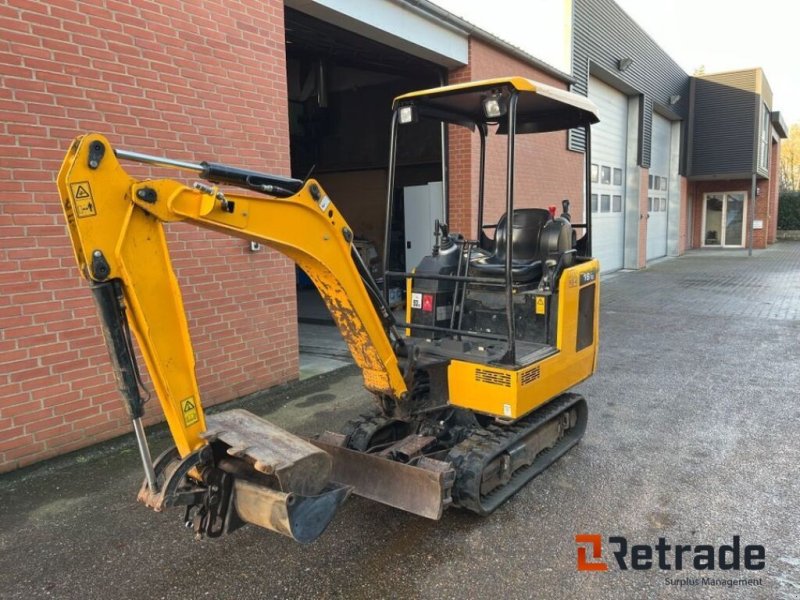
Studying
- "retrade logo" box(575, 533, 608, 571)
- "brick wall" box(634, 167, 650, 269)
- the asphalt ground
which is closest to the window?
"brick wall" box(634, 167, 650, 269)

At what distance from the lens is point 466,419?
4332 mm

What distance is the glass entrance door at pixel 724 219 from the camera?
2809 centimetres

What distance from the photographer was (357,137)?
1377 centimetres

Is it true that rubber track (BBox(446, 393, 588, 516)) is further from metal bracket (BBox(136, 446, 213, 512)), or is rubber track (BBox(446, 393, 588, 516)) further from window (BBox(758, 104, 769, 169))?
window (BBox(758, 104, 769, 169))

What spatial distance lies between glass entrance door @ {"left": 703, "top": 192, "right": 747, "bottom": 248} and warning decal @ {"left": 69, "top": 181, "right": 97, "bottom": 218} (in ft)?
102

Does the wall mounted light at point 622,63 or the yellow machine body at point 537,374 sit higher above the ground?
the wall mounted light at point 622,63

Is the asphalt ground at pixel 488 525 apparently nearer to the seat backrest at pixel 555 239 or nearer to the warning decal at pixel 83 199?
the seat backrest at pixel 555 239

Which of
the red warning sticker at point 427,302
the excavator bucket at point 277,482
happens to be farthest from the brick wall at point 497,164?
the excavator bucket at point 277,482

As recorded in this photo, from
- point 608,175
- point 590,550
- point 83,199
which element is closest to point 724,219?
point 608,175

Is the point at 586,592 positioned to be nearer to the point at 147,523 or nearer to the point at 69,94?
the point at 147,523

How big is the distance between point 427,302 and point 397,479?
1526 mm

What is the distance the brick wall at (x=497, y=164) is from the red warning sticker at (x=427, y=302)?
531 centimetres

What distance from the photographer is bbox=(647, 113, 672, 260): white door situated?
73.3 ft

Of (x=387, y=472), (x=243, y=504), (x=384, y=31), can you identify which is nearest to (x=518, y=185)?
(x=384, y=31)
